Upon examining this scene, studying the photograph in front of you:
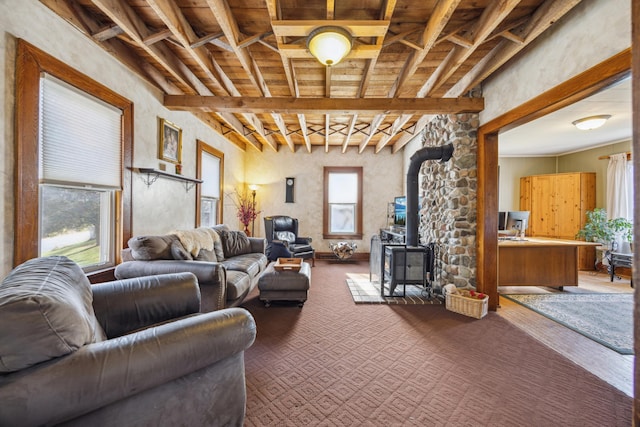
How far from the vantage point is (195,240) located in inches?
Answer: 121

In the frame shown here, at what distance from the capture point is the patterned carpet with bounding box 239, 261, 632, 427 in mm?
1495

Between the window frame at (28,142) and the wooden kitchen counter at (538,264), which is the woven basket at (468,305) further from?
the window frame at (28,142)

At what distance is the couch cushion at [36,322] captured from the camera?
774 millimetres

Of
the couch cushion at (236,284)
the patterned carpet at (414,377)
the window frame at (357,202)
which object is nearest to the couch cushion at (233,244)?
the couch cushion at (236,284)

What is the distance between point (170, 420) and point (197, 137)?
4.03m

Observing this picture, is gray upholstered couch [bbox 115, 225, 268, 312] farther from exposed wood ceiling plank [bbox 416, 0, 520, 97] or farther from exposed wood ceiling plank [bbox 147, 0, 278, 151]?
exposed wood ceiling plank [bbox 416, 0, 520, 97]

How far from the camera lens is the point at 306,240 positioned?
17.6ft

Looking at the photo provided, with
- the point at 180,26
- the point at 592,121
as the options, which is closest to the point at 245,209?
the point at 180,26

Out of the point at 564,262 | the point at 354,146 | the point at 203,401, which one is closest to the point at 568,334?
the point at 564,262

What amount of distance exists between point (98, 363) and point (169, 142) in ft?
10.4

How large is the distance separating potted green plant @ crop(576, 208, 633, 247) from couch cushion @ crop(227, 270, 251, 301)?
6.23 meters

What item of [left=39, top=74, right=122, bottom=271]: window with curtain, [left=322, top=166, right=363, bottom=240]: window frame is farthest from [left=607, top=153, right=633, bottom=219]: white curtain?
[left=39, top=74, right=122, bottom=271]: window with curtain

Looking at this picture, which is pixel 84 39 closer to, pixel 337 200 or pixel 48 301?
pixel 48 301

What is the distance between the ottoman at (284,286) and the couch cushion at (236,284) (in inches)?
8.0
